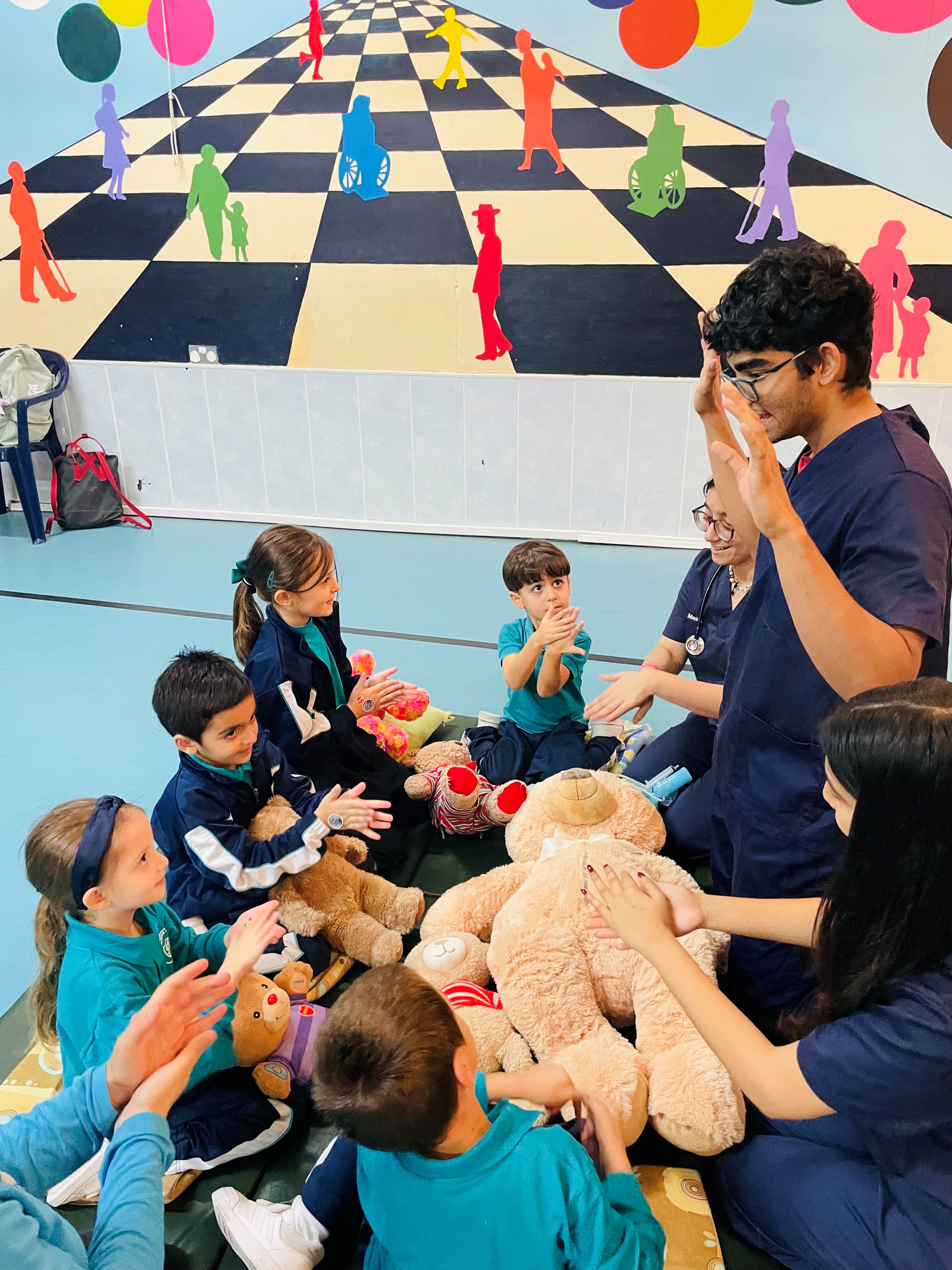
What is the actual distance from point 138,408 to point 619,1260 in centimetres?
429

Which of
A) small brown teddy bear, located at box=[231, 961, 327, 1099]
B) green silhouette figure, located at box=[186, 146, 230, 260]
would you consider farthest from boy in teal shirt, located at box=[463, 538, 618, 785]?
green silhouette figure, located at box=[186, 146, 230, 260]

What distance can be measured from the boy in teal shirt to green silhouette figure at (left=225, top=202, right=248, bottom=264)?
2757 mm

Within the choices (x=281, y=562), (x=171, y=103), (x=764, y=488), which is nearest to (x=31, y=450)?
(x=171, y=103)

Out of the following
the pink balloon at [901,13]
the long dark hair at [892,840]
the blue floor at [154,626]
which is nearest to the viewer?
the long dark hair at [892,840]

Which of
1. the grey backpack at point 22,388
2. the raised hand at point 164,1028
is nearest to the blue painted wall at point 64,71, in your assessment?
the grey backpack at point 22,388

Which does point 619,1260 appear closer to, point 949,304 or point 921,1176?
point 921,1176

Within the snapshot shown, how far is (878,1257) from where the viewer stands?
1193 mm

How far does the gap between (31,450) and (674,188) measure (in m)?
3.11

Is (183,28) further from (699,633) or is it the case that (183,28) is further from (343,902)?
(343,902)

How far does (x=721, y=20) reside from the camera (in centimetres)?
369

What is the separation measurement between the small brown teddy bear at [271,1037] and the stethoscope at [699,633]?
3.90ft

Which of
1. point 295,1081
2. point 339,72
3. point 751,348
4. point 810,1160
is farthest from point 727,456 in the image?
point 339,72

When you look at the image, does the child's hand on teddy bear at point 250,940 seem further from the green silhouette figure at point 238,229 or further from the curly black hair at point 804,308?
the green silhouette figure at point 238,229

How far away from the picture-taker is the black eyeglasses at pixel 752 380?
1356 millimetres
